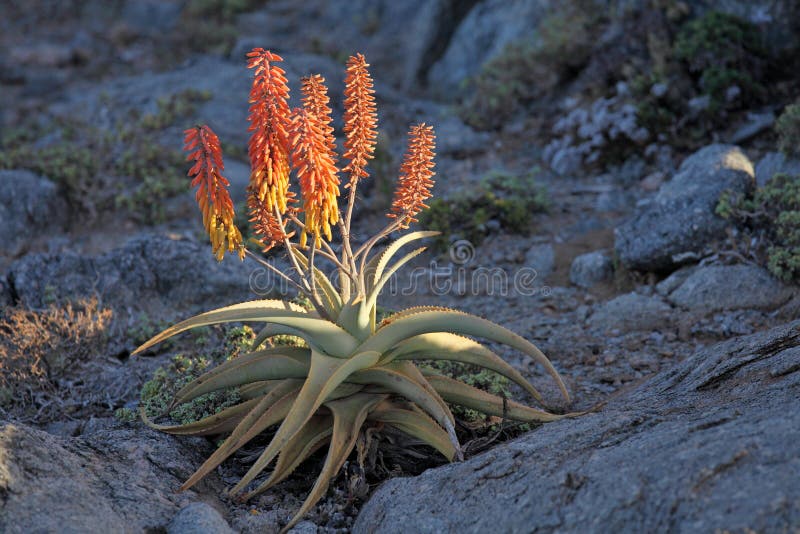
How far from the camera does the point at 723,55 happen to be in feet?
29.3

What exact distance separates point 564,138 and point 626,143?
2.87 ft

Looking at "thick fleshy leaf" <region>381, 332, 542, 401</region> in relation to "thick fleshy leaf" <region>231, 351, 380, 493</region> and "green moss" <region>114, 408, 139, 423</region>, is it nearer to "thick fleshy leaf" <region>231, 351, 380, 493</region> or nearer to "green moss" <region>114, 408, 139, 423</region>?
"thick fleshy leaf" <region>231, 351, 380, 493</region>

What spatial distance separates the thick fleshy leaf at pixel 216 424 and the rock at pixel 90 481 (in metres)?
0.09

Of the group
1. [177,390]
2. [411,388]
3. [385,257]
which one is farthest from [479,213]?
[411,388]

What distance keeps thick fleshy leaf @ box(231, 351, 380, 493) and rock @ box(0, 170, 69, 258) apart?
20.6 ft

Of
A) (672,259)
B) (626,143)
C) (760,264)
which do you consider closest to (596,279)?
(672,259)

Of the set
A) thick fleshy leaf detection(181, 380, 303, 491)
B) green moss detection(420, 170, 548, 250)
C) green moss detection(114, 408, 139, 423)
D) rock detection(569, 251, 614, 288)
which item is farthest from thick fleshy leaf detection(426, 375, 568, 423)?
green moss detection(420, 170, 548, 250)

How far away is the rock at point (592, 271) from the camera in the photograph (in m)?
6.84

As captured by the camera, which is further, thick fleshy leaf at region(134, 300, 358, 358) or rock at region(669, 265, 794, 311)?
rock at region(669, 265, 794, 311)

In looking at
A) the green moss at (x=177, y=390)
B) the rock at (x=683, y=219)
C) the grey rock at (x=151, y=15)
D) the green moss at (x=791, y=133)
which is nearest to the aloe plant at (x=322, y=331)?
the green moss at (x=177, y=390)

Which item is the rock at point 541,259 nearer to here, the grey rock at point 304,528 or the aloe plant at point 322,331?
the aloe plant at point 322,331

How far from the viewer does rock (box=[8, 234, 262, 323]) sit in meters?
Result: 6.39

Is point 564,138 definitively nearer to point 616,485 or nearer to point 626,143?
point 626,143

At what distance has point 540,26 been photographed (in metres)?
11.5
